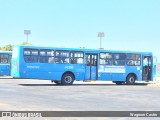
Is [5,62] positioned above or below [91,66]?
above

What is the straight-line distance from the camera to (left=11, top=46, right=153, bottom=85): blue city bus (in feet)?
100

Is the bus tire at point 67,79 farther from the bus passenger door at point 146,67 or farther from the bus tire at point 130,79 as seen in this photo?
the bus passenger door at point 146,67

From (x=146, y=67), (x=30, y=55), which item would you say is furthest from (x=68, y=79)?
(x=146, y=67)

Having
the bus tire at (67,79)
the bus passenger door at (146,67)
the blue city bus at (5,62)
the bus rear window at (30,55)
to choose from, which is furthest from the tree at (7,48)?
the bus rear window at (30,55)

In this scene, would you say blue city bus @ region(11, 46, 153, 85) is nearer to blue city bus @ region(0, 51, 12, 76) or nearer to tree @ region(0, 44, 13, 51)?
blue city bus @ region(0, 51, 12, 76)

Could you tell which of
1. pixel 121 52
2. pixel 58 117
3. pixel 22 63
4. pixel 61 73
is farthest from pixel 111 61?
pixel 58 117

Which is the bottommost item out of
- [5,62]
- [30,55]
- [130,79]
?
[130,79]

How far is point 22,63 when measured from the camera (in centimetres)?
3031

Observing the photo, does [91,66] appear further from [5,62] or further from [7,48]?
[7,48]

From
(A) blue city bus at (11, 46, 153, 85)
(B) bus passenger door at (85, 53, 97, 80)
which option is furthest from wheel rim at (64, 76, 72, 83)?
(B) bus passenger door at (85, 53, 97, 80)

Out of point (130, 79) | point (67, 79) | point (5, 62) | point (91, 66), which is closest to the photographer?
point (67, 79)

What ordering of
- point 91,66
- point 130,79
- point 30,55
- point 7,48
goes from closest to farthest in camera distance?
point 30,55
point 91,66
point 130,79
point 7,48

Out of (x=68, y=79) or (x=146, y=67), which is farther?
(x=146, y=67)

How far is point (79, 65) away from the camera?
32438 mm
